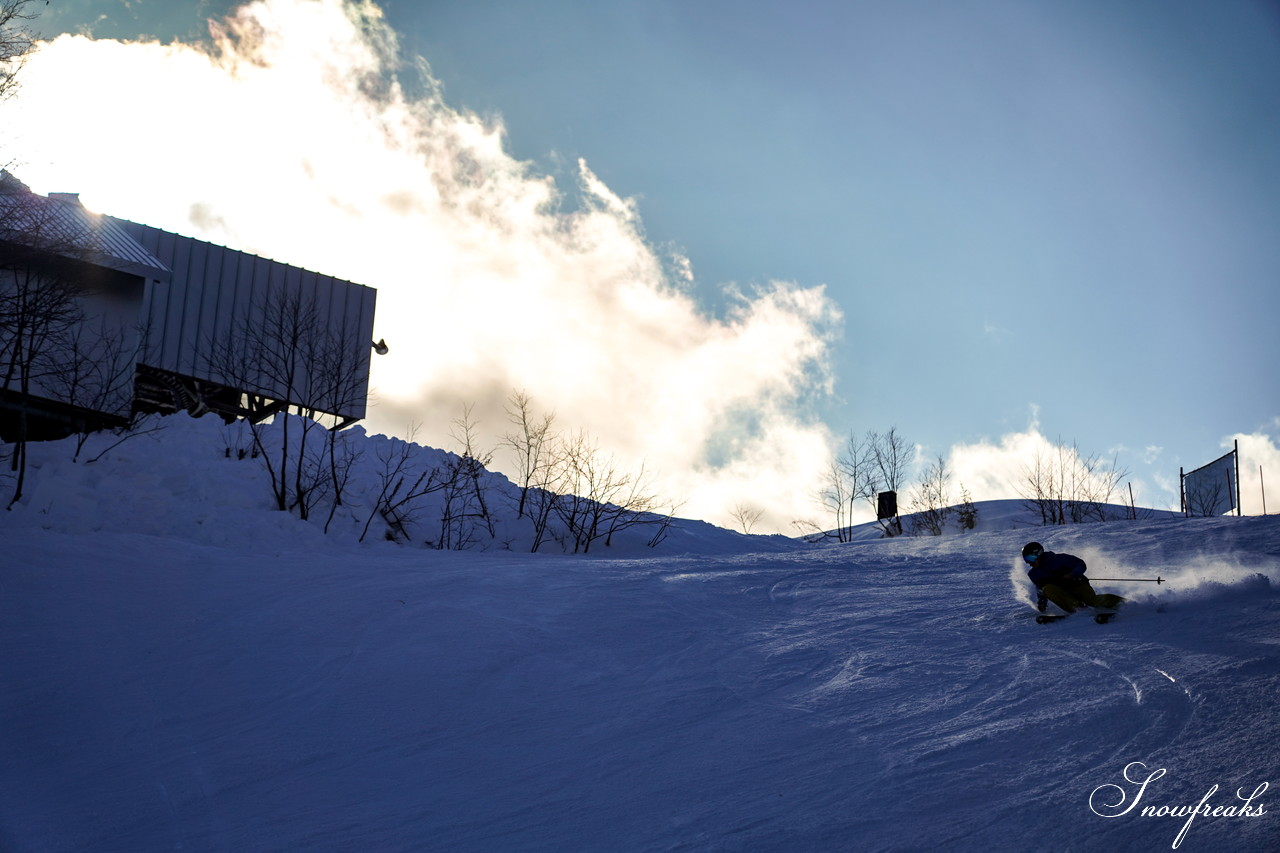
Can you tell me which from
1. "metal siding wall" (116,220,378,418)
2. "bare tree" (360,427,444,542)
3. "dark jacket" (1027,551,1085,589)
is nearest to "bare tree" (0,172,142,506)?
"metal siding wall" (116,220,378,418)

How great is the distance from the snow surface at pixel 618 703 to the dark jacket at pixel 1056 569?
0.44m

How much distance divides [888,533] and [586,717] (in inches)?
722

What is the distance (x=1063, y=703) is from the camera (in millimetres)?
5770

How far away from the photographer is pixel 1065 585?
8500 mm

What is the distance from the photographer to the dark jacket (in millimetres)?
8539

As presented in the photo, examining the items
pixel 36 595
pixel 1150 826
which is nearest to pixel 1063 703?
pixel 1150 826

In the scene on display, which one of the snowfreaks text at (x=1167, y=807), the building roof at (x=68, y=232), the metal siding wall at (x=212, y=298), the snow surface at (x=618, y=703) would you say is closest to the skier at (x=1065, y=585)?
the snow surface at (x=618, y=703)

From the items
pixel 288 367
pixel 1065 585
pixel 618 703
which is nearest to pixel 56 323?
pixel 288 367

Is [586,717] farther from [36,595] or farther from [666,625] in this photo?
[36,595]

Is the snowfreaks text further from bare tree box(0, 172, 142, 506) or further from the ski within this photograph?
bare tree box(0, 172, 142, 506)

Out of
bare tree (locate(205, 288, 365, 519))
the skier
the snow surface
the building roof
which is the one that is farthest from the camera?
bare tree (locate(205, 288, 365, 519))

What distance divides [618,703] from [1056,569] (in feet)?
15.8

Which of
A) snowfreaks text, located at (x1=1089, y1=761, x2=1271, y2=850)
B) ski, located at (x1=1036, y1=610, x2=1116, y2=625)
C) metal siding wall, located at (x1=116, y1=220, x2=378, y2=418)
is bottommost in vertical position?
snowfreaks text, located at (x1=1089, y1=761, x2=1271, y2=850)

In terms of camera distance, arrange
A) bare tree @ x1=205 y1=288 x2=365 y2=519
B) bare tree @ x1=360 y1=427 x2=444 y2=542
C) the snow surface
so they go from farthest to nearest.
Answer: bare tree @ x1=205 y1=288 x2=365 y2=519
bare tree @ x1=360 y1=427 x2=444 y2=542
the snow surface
